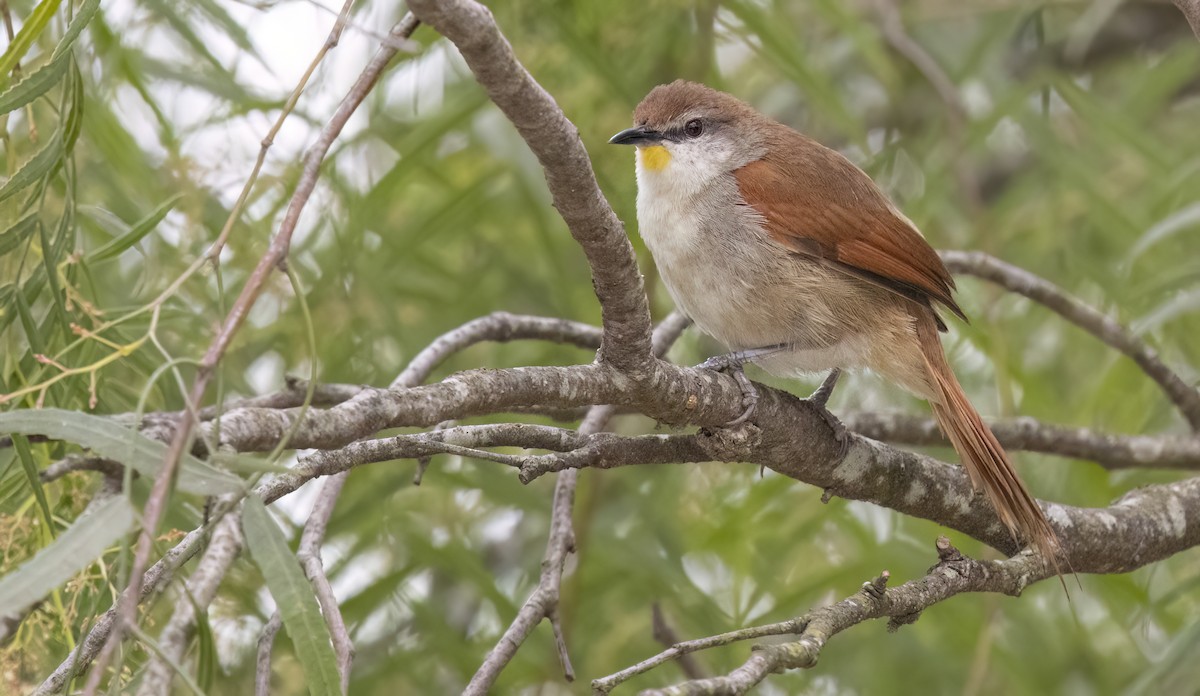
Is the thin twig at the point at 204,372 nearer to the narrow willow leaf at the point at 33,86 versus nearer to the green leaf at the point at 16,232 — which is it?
the narrow willow leaf at the point at 33,86

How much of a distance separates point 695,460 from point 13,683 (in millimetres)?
1549

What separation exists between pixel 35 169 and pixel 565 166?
3.31ft

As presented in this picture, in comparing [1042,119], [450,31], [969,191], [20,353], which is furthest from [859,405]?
[450,31]

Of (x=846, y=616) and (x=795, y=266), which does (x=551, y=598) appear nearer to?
(x=846, y=616)

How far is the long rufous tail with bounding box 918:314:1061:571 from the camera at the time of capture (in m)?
3.22

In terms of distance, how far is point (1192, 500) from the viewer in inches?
145

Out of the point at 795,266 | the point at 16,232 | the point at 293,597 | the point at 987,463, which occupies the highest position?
the point at 795,266

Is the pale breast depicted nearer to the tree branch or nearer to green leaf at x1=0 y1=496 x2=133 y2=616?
the tree branch

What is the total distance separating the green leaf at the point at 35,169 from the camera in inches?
91.8

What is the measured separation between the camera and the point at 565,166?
6.89 ft

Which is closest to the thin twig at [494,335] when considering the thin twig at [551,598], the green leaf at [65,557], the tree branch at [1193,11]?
the thin twig at [551,598]

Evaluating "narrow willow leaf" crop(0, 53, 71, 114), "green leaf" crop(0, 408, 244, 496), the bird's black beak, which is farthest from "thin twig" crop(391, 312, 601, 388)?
"green leaf" crop(0, 408, 244, 496)

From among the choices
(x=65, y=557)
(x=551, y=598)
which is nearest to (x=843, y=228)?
(x=551, y=598)

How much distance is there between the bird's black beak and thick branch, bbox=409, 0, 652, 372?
1688 mm
